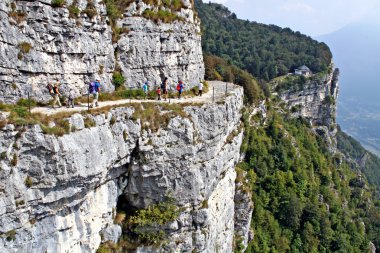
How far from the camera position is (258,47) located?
113625mm

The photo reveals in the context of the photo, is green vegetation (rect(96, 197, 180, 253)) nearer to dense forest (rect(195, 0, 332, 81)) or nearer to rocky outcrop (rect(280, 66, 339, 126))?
rocky outcrop (rect(280, 66, 339, 126))

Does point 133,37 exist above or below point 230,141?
above

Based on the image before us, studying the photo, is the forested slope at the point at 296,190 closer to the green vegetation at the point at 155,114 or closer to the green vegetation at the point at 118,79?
the green vegetation at the point at 155,114

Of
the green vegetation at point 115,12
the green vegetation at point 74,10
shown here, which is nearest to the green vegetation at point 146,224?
the green vegetation at point 115,12

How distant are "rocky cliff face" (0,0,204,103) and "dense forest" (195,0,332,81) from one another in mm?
66731

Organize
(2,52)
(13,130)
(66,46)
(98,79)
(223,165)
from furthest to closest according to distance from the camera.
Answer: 1. (223,165)
2. (98,79)
3. (66,46)
4. (2,52)
5. (13,130)

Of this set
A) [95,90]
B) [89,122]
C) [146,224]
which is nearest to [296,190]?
[146,224]

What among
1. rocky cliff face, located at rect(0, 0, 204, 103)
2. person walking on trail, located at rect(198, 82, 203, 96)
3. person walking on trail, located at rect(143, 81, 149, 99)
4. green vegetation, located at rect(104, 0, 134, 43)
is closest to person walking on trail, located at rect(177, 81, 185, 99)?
rocky cliff face, located at rect(0, 0, 204, 103)

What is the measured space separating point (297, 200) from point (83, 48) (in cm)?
3956

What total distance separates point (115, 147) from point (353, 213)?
191ft

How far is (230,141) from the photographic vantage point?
33.2m

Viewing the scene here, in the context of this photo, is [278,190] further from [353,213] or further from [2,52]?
[2,52]

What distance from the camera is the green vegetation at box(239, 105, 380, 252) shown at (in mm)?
50688

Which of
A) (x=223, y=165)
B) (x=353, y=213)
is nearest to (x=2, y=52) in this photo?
(x=223, y=165)
